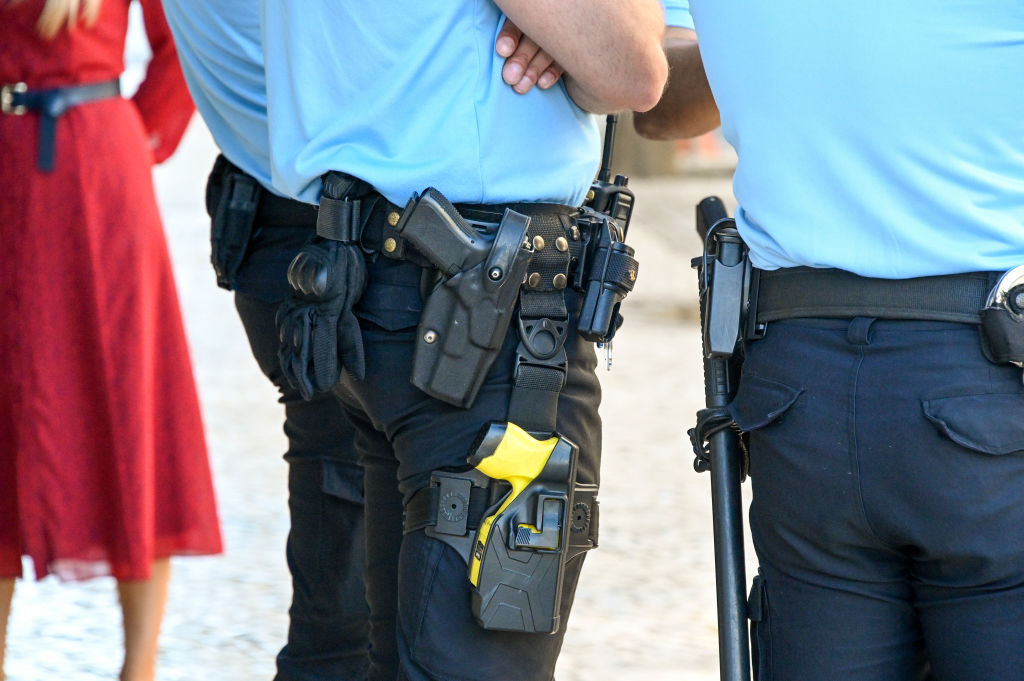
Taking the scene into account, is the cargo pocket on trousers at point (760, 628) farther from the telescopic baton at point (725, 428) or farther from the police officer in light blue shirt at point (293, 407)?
the police officer in light blue shirt at point (293, 407)

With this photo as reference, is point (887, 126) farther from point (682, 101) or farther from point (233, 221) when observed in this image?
point (233, 221)

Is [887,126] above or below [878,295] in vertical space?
above

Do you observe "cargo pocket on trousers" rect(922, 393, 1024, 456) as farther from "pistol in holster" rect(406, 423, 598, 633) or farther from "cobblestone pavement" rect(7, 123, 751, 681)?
"cobblestone pavement" rect(7, 123, 751, 681)

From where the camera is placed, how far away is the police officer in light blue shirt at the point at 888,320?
132cm

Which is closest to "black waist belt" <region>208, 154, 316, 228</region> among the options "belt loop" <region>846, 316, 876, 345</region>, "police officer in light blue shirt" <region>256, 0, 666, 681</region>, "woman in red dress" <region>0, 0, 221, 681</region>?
"woman in red dress" <region>0, 0, 221, 681</region>

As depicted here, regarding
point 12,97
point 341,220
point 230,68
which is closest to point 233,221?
point 230,68

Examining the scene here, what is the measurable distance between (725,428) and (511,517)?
1.02 feet

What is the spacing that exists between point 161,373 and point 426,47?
1.41 metres

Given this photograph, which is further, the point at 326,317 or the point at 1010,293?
the point at 326,317

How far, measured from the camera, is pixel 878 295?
1.39 meters

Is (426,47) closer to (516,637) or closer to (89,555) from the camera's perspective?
(516,637)

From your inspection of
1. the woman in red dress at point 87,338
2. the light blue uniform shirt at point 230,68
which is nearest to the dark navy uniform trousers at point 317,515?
the light blue uniform shirt at point 230,68

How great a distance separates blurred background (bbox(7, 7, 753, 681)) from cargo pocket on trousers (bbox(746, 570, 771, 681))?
1697 mm

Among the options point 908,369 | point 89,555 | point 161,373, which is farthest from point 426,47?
point 89,555
